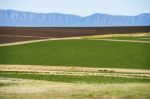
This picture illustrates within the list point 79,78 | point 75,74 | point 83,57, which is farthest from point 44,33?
point 79,78

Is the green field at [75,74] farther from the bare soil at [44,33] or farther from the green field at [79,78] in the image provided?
the bare soil at [44,33]

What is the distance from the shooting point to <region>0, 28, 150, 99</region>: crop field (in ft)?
47.4

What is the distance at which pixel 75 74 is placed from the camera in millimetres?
21750

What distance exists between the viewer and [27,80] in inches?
740

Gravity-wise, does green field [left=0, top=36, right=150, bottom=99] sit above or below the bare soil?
above

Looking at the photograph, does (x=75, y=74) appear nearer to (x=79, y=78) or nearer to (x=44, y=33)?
(x=79, y=78)

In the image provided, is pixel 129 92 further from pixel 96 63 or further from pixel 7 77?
pixel 96 63

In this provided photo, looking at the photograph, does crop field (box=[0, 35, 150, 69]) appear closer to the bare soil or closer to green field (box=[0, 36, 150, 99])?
green field (box=[0, 36, 150, 99])

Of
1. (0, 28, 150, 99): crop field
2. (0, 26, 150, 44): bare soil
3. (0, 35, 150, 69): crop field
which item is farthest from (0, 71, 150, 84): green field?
(0, 26, 150, 44): bare soil

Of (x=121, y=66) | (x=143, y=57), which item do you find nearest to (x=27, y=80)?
(x=121, y=66)

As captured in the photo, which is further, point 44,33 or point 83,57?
point 44,33

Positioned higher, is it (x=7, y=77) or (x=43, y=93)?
(x=43, y=93)

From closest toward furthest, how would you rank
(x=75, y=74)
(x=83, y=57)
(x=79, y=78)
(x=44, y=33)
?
(x=79, y=78) < (x=75, y=74) < (x=83, y=57) < (x=44, y=33)

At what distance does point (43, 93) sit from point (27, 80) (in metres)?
4.60
